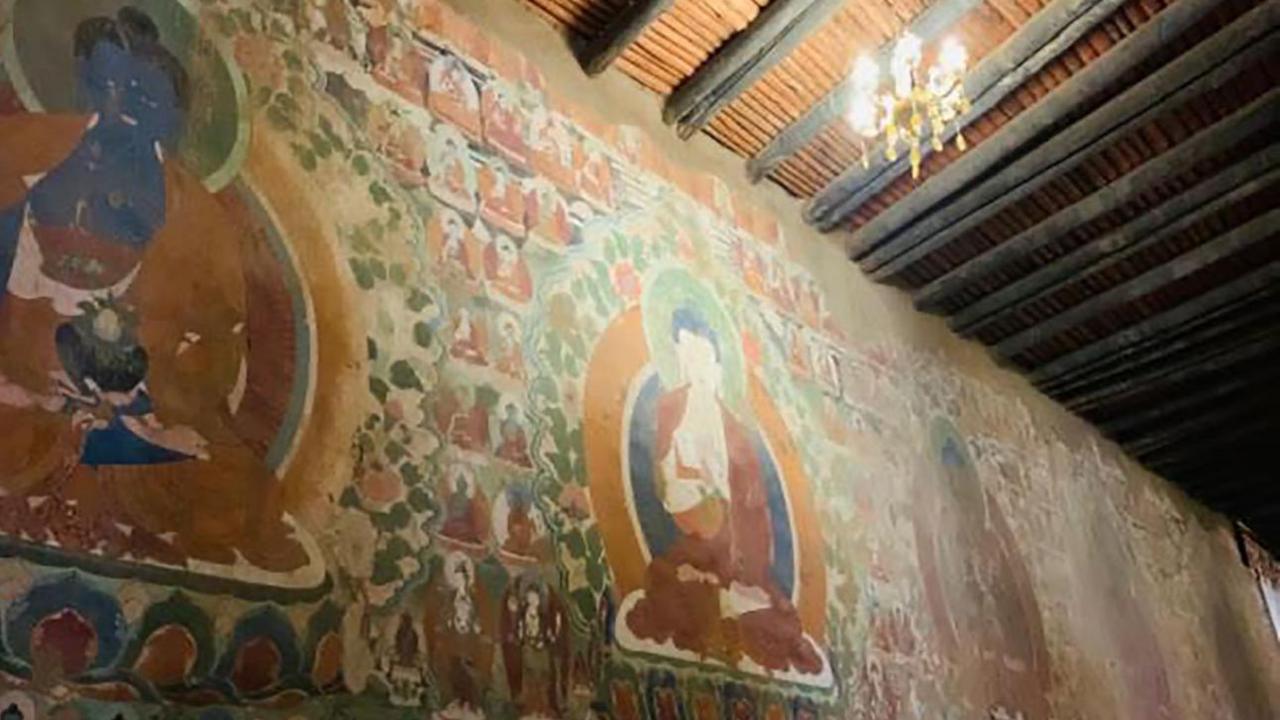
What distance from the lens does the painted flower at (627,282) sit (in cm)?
541

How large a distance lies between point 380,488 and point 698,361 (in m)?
2.20

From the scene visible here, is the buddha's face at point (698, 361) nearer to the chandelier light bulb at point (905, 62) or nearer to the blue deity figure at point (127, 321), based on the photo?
the chandelier light bulb at point (905, 62)

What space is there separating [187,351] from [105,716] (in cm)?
109

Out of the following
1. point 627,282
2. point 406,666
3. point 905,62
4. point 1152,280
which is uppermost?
point 1152,280

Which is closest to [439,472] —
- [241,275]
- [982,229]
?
[241,275]

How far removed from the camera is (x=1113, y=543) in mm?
9258

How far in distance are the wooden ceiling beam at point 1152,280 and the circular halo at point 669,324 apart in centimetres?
363

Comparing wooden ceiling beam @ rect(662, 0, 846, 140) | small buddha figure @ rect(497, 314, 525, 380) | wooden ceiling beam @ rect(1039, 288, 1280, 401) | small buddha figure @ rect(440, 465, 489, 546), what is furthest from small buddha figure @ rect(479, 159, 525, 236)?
wooden ceiling beam @ rect(1039, 288, 1280, 401)

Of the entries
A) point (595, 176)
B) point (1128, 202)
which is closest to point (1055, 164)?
point (1128, 202)

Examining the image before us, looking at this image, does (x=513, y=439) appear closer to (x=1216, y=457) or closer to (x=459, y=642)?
(x=459, y=642)

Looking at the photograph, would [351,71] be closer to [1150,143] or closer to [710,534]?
[710,534]

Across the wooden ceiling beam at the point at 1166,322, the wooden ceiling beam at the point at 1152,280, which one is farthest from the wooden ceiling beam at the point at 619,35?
the wooden ceiling beam at the point at 1166,322

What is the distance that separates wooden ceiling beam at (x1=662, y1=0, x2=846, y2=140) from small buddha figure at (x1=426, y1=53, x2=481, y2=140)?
1553 millimetres

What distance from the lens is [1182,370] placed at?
9156mm
